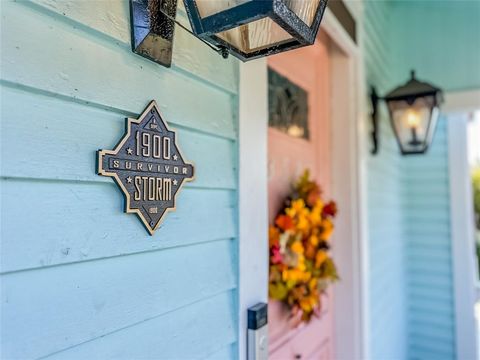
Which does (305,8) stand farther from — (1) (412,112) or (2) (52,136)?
(1) (412,112)

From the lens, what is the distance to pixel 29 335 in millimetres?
507

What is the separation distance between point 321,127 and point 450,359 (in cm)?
228

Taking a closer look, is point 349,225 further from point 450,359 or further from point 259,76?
point 450,359

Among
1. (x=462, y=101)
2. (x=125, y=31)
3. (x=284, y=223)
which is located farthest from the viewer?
(x=462, y=101)

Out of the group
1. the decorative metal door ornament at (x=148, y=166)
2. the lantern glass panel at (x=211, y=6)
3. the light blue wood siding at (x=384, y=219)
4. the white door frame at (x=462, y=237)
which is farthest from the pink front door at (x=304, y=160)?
the white door frame at (x=462, y=237)

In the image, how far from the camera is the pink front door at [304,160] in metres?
1.33

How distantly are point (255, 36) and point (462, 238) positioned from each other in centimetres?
289

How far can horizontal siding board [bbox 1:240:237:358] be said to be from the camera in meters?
0.50

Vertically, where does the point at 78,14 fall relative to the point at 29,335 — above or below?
above

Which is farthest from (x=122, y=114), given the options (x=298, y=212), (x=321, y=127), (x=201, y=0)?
(x=321, y=127)

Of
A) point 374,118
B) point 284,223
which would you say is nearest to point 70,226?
point 284,223

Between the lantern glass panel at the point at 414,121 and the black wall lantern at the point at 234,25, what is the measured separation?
5.24 feet

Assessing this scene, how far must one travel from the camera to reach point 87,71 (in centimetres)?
60

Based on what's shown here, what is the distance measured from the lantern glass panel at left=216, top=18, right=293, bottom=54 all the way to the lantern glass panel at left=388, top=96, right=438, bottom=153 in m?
1.62
